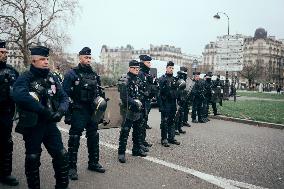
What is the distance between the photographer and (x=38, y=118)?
16.3 feet

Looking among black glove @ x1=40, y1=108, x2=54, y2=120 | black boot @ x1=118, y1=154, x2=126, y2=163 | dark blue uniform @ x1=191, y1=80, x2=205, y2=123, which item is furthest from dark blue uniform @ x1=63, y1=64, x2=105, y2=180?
dark blue uniform @ x1=191, y1=80, x2=205, y2=123

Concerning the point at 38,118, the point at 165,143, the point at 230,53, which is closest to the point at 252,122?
the point at 165,143

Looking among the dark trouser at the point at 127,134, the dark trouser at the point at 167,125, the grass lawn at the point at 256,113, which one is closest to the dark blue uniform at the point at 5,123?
the dark trouser at the point at 127,134

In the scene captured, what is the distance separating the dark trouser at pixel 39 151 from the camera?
4.97 meters

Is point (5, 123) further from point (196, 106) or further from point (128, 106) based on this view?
point (196, 106)

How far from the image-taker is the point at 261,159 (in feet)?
26.6

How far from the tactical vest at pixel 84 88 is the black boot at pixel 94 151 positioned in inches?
27.5

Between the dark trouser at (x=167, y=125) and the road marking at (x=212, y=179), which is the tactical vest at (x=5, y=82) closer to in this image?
the road marking at (x=212, y=179)

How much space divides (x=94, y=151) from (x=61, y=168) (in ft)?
4.75

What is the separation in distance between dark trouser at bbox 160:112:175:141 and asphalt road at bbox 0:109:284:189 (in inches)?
13.8

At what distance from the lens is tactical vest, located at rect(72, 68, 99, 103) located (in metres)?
6.14

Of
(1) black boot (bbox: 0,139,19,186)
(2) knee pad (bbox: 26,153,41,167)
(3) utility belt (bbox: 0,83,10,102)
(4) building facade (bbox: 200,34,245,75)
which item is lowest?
(1) black boot (bbox: 0,139,19,186)

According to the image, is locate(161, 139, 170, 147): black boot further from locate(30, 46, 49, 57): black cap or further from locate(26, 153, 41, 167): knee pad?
locate(30, 46, 49, 57): black cap

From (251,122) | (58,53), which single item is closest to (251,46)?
(58,53)
